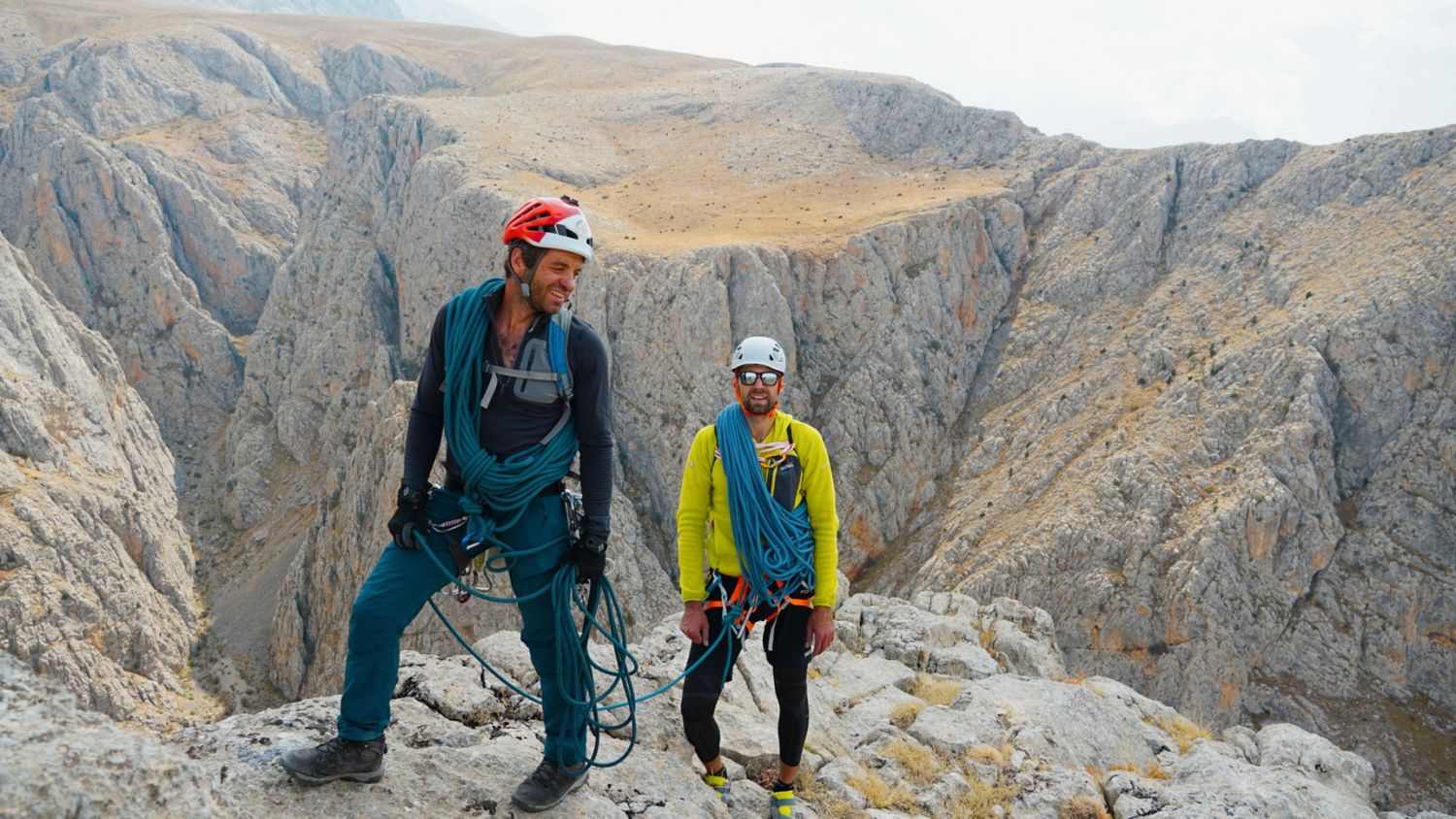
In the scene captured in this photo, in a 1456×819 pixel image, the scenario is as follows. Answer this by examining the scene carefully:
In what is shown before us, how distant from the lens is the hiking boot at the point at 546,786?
4746 millimetres

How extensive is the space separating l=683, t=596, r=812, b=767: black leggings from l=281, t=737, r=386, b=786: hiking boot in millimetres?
2235

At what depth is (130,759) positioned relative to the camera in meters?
3.02

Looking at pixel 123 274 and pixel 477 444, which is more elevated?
pixel 477 444

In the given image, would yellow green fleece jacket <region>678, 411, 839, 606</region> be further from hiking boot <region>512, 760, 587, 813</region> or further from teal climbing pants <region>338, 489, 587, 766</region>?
hiking boot <region>512, 760, 587, 813</region>

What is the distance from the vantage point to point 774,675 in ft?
19.6

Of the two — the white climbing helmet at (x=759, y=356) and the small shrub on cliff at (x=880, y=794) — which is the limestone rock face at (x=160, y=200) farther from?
the white climbing helmet at (x=759, y=356)

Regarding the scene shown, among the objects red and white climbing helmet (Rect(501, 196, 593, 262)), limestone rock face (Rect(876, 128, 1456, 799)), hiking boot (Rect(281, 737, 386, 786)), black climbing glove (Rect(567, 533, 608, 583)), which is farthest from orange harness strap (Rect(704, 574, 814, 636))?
limestone rock face (Rect(876, 128, 1456, 799))

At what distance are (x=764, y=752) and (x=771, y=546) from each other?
107 inches

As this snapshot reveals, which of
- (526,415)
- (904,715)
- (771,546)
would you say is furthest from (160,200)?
(771,546)

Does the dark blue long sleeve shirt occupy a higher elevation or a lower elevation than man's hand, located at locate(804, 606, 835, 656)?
higher

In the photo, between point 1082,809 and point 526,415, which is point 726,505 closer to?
point 526,415

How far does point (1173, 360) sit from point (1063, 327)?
7.42 meters

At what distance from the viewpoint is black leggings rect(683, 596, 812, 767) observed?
19.0 feet

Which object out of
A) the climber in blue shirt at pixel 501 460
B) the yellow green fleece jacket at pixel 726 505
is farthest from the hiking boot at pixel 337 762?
the yellow green fleece jacket at pixel 726 505
